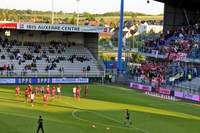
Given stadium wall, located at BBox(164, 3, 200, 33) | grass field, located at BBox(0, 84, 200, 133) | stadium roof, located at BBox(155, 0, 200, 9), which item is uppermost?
stadium roof, located at BBox(155, 0, 200, 9)

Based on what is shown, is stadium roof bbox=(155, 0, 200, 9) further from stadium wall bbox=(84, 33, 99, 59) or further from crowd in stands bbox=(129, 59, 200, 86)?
stadium wall bbox=(84, 33, 99, 59)

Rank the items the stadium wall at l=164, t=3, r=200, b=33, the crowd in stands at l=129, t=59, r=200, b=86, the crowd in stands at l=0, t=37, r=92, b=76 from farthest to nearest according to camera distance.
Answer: the stadium wall at l=164, t=3, r=200, b=33
the crowd in stands at l=0, t=37, r=92, b=76
the crowd in stands at l=129, t=59, r=200, b=86

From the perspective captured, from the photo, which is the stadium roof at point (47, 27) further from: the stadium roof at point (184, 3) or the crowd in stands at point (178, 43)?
the stadium roof at point (184, 3)

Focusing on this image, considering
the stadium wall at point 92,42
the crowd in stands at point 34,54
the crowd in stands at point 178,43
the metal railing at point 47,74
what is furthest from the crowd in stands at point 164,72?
the stadium wall at point 92,42

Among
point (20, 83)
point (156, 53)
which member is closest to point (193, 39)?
point (156, 53)

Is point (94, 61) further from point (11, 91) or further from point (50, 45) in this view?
point (11, 91)

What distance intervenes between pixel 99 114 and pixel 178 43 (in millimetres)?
27485

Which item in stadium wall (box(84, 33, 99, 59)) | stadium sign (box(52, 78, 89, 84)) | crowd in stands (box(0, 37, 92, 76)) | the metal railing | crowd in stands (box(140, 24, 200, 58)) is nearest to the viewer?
crowd in stands (box(140, 24, 200, 58))

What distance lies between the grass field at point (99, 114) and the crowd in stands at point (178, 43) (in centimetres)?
1099

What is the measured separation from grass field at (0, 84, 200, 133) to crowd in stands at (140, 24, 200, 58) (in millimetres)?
10989

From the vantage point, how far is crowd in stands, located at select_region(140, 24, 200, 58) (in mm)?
50438

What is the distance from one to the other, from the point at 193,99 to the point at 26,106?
20685mm

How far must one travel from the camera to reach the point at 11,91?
42.4 m

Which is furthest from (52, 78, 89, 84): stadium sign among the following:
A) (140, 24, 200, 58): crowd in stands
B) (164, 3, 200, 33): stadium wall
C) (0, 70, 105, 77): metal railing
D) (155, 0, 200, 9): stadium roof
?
(155, 0, 200, 9): stadium roof
